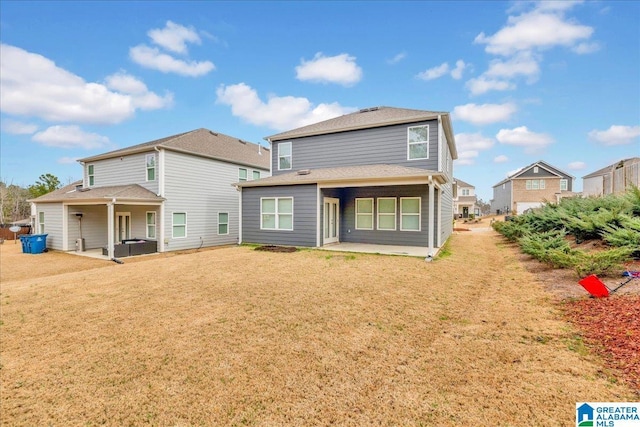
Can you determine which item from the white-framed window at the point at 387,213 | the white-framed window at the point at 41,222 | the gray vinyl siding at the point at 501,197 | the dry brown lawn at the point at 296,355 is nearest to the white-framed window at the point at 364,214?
the white-framed window at the point at 387,213

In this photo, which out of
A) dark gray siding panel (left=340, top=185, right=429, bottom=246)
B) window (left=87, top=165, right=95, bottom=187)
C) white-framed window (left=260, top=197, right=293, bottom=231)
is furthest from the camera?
window (left=87, top=165, right=95, bottom=187)

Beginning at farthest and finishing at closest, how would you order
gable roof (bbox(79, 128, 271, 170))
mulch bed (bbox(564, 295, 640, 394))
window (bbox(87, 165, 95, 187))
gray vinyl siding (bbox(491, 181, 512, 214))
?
gray vinyl siding (bbox(491, 181, 512, 214)), window (bbox(87, 165, 95, 187)), gable roof (bbox(79, 128, 271, 170)), mulch bed (bbox(564, 295, 640, 394))

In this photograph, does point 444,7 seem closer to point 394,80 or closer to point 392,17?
point 392,17

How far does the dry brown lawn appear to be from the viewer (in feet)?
8.51

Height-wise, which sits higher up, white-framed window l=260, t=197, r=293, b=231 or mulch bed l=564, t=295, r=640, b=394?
white-framed window l=260, t=197, r=293, b=231

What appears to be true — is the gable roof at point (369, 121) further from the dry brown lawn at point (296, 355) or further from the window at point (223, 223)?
the dry brown lawn at point (296, 355)

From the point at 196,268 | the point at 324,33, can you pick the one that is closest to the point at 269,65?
the point at 324,33

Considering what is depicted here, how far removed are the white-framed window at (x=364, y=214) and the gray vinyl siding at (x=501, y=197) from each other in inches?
1462

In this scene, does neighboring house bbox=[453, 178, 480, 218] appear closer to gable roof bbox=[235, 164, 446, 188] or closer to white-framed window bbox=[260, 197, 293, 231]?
gable roof bbox=[235, 164, 446, 188]

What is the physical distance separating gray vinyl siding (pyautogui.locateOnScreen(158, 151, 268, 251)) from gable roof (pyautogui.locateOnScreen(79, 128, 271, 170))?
0.42 m

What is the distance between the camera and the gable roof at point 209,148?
15.0 meters

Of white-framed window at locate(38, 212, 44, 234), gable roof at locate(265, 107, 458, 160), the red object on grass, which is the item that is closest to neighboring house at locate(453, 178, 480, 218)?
gable roof at locate(265, 107, 458, 160)

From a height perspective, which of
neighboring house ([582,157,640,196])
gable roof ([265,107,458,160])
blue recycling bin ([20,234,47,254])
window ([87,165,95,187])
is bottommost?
blue recycling bin ([20,234,47,254])

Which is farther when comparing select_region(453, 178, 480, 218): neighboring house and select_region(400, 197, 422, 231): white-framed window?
select_region(453, 178, 480, 218): neighboring house
